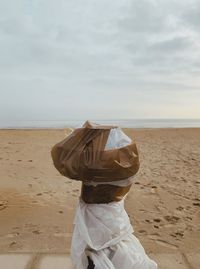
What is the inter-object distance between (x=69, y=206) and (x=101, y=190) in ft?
11.8

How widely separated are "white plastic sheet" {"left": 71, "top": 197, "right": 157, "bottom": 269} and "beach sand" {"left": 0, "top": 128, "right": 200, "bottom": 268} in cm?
61

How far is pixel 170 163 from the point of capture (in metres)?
9.68

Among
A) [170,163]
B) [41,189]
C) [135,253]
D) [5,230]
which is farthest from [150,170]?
[135,253]

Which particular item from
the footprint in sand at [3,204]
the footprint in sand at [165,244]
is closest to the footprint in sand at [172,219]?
the footprint in sand at [165,244]

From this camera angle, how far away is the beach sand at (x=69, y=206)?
4.26 meters

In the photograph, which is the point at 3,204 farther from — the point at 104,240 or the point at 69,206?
the point at 104,240

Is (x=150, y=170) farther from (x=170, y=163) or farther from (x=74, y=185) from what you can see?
(x=74, y=185)

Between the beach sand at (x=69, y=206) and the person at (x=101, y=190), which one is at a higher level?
→ the person at (x=101, y=190)

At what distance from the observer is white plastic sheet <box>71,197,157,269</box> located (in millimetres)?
2207

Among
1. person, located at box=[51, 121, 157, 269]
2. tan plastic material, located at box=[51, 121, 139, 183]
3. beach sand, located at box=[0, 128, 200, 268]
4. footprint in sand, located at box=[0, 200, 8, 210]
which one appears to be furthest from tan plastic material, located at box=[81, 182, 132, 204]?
footprint in sand, located at box=[0, 200, 8, 210]

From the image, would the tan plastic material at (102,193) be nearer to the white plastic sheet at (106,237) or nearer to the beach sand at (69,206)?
the white plastic sheet at (106,237)

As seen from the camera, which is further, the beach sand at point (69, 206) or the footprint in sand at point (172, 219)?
the footprint in sand at point (172, 219)

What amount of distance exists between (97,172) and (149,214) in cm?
351

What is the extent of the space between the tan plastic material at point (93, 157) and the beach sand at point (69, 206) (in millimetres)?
409
